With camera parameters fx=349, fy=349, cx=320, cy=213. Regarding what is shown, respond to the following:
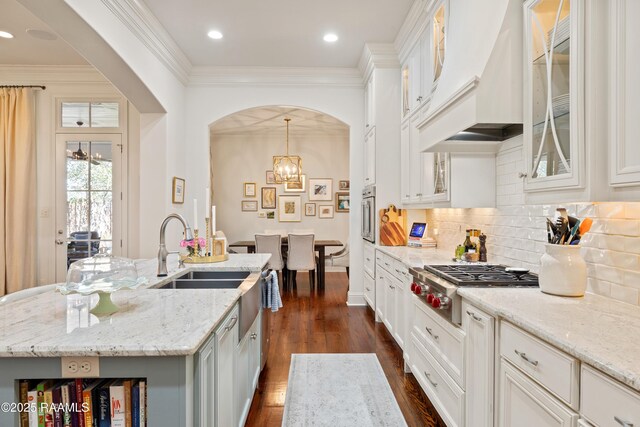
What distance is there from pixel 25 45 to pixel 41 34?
1.58ft

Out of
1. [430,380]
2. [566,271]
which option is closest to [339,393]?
[430,380]

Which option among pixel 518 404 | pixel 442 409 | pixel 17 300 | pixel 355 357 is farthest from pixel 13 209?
pixel 518 404

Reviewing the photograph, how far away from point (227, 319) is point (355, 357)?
189cm

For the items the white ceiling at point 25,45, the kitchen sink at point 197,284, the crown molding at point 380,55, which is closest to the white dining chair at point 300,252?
the crown molding at point 380,55

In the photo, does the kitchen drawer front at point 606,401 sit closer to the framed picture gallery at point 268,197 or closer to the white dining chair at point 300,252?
the white dining chair at point 300,252

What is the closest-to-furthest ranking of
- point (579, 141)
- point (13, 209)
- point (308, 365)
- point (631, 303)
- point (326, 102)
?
point (579, 141)
point (631, 303)
point (308, 365)
point (13, 209)
point (326, 102)

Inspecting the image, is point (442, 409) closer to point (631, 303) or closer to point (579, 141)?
point (631, 303)

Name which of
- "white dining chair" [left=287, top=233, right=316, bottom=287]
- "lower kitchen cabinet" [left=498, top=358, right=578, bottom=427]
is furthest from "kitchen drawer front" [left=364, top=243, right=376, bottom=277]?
"lower kitchen cabinet" [left=498, top=358, right=578, bottom=427]

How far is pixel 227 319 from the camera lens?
5.11ft

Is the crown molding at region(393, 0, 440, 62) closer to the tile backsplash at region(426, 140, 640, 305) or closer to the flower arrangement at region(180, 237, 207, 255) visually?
the tile backsplash at region(426, 140, 640, 305)

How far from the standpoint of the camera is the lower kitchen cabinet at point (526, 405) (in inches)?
44.7

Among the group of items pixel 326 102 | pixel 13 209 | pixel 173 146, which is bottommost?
pixel 13 209

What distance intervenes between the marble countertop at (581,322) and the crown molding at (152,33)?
140 inches

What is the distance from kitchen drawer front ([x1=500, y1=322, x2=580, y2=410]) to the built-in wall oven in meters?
2.78
